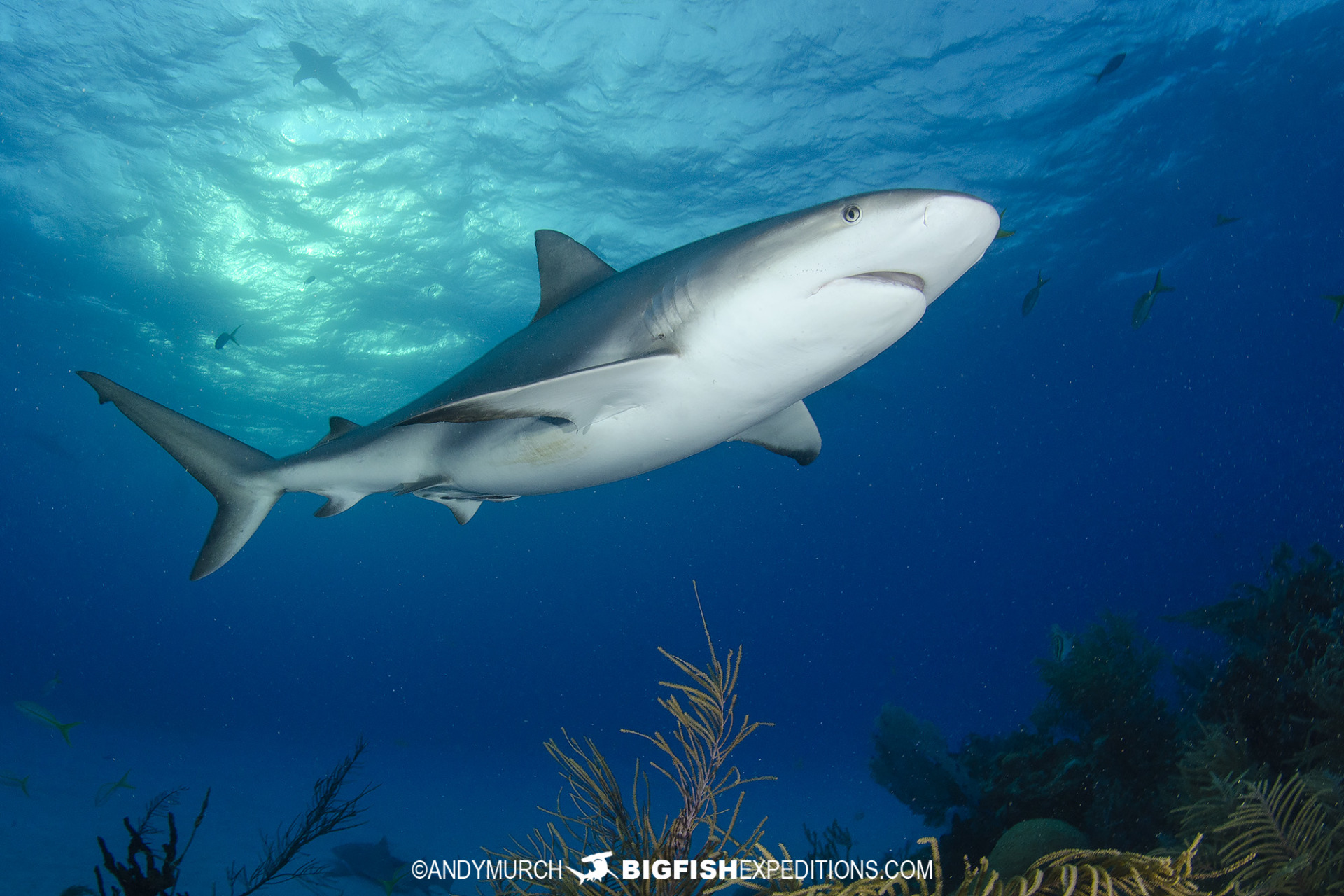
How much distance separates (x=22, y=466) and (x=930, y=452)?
76606mm

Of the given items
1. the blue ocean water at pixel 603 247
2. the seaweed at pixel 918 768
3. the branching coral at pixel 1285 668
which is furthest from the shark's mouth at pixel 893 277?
the blue ocean water at pixel 603 247

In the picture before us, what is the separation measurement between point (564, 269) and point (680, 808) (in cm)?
324

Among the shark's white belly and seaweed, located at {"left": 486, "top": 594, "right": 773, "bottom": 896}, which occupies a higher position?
the shark's white belly

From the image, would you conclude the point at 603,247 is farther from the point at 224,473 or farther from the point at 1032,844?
the point at 1032,844

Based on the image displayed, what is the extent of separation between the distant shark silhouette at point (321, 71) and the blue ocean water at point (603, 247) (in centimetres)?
29

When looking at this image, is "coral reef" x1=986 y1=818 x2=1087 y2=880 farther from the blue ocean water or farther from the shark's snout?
the blue ocean water

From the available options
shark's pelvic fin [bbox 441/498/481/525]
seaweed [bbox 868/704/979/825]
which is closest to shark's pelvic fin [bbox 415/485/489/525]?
shark's pelvic fin [bbox 441/498/481/525]

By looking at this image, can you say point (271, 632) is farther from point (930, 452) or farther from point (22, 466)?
point (930, 452)

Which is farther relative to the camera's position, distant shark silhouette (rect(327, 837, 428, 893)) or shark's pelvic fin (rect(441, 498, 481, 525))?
distant shark silhouette (rect(327, 837, 428, 893))

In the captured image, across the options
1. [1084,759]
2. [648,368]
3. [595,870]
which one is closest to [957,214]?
[648,368]

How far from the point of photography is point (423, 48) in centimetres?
1398

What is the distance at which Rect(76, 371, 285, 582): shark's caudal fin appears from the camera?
165 inches

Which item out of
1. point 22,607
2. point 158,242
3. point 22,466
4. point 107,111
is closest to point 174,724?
point 22,466

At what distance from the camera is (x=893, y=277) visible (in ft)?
8.03
